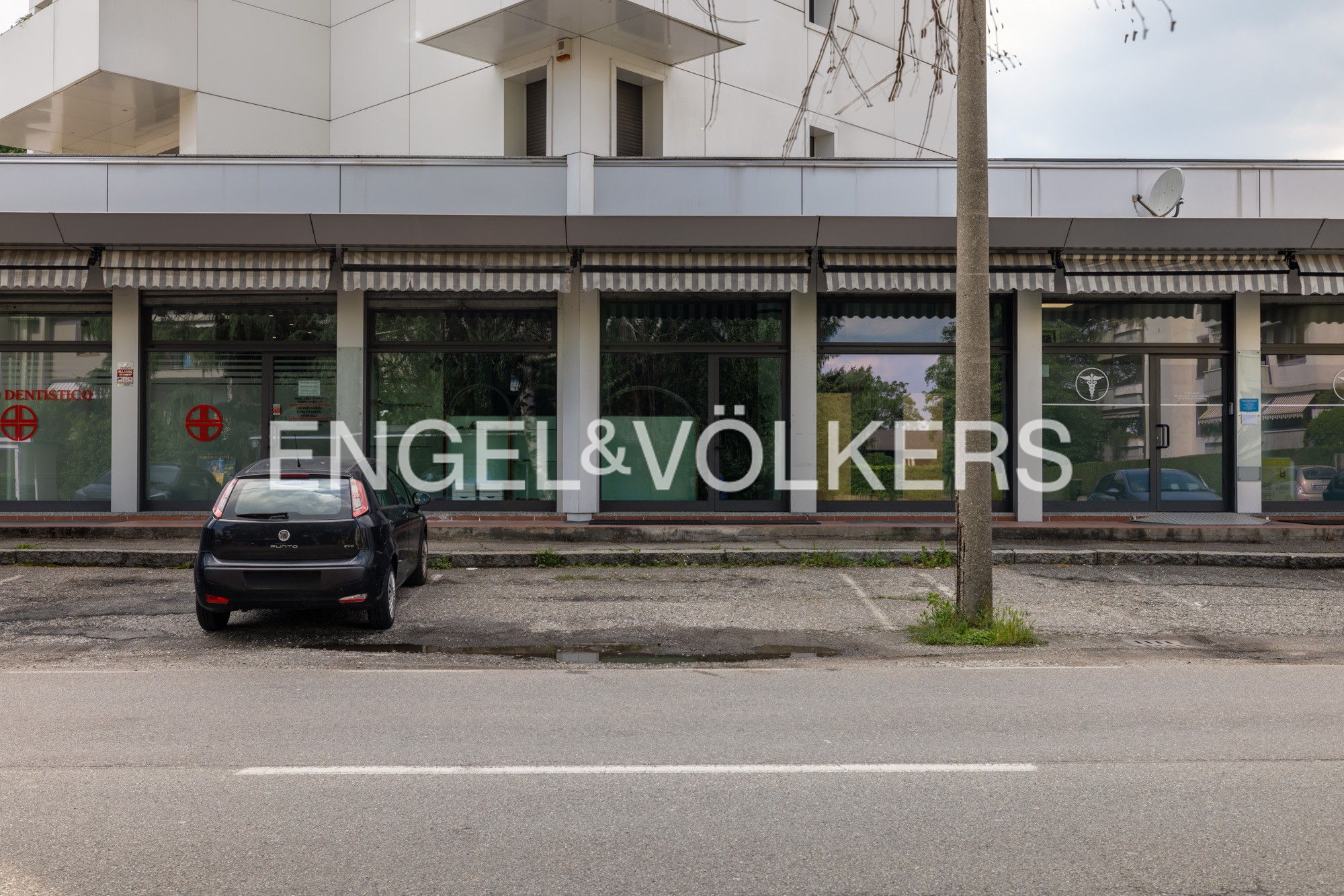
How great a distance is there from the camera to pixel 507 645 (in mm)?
9438

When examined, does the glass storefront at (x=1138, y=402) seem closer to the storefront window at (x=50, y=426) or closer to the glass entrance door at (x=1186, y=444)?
the glass entrance door at (x=1186, y=444)

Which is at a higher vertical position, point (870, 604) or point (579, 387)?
point (579, 387)

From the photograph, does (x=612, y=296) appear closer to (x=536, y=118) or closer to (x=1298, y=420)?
(x=536, y=118)

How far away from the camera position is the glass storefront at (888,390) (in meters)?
17.1

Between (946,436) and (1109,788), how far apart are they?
40.8 feet

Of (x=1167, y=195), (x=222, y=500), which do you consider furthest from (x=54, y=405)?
(x=1167, y=195)

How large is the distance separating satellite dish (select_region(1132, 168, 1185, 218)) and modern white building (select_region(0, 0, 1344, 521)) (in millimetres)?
261

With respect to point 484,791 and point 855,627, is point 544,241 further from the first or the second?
point 484,791

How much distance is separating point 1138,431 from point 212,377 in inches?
571

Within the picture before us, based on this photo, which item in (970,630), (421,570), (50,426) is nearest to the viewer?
(970,630)

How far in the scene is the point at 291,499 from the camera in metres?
9.45

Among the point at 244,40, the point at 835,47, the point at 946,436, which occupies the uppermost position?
the point at 244,40

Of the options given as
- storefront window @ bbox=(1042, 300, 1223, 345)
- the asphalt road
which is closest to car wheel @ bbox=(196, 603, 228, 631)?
the asphalt road

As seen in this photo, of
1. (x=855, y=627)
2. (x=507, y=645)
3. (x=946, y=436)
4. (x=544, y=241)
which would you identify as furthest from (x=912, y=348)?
(x=507, y=645)
